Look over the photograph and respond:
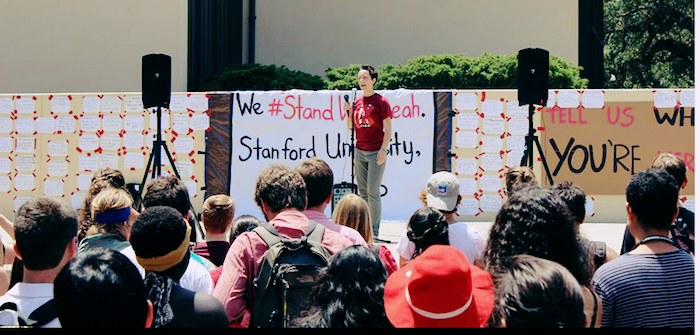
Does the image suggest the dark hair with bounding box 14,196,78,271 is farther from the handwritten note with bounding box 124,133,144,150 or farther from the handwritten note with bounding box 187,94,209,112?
the handwritten note with bounding box 124,133,144,150

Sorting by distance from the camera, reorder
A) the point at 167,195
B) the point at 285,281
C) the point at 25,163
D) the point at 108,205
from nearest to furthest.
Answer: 1. the point at 285,281
2. the point at 108,205
3. the point at 167,195
4. the point at 25,163

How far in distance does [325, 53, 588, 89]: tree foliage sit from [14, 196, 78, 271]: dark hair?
1090 cm

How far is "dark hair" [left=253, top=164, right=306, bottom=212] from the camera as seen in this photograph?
12.5 feet

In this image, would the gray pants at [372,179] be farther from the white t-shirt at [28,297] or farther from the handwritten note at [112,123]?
the white t-shirt at [28,297]

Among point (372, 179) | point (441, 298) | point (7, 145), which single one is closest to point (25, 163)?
point (7, 145)

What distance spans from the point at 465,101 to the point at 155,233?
7.86m

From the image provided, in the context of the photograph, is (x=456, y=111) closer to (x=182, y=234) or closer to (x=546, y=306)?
(x=182, y=234)

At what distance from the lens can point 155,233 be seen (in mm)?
2996

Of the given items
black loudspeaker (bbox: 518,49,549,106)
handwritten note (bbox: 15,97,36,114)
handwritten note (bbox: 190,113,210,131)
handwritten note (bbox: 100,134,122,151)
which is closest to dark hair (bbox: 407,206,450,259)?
black loudspeaker (bbox: 518,49,549,106)

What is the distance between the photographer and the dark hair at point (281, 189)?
382 centimetres

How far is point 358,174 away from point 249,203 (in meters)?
2.71

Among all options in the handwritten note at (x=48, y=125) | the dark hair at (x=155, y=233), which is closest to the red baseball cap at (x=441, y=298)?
the dark hair at (x=155, y=233)

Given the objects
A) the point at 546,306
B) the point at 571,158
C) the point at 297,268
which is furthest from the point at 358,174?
the point at 546,306

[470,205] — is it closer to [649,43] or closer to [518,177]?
[518,177]
